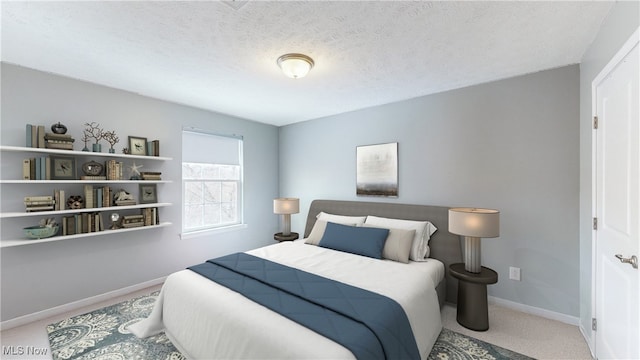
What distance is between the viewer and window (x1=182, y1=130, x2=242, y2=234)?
12.6 ft

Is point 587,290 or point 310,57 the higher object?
point 310,57

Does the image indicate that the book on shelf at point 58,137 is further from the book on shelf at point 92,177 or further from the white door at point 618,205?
the white door at point 618,205

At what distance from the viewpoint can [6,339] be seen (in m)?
2.26

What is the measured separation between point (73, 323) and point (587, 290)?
15.5 feet

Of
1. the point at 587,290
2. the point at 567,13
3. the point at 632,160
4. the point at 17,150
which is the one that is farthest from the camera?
the point at 17,150

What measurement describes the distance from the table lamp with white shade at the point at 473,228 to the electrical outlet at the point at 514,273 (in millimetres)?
594

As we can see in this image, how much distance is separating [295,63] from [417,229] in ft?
7.18

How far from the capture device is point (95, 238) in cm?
296

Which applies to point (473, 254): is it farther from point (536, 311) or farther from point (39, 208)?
point (39, 208)

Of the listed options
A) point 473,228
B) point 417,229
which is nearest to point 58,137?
point 417,229

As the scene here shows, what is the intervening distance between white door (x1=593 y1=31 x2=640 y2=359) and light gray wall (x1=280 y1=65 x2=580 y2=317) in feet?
1.95

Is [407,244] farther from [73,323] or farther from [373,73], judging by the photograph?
[73,323]

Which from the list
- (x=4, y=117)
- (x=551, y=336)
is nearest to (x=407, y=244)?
(x=551, y=336)

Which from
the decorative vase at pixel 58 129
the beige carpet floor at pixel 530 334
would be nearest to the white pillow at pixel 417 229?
the beige carpet floor at pixel 530 334
